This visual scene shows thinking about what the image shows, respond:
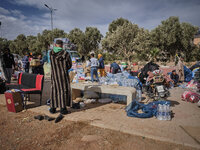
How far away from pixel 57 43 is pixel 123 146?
112 inches

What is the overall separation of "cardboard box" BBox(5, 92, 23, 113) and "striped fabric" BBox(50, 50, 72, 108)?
4.18ft

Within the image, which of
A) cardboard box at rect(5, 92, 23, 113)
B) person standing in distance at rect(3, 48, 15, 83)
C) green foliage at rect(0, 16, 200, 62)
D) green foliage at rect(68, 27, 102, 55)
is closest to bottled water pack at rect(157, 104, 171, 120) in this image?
cardboard box at rect(5, 92, 23, 113)

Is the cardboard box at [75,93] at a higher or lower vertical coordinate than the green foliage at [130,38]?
lower

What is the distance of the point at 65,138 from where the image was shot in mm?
2760

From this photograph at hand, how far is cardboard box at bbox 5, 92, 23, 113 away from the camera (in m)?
4.04

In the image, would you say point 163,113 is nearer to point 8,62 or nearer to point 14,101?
point 14,101

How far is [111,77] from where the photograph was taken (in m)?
6.02

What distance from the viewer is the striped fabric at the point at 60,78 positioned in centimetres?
355

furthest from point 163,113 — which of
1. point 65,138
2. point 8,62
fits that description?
point 8,62

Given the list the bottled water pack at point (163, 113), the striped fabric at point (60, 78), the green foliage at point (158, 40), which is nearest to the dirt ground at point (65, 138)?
the striped fabric at point (60, 78)

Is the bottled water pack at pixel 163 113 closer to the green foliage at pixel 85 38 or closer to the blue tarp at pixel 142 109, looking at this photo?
the blue tarp at pixel 142 109

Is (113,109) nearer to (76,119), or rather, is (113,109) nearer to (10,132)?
(76,119)

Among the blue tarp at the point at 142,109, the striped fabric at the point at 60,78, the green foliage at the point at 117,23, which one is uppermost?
the green foliage at the point at 117,23

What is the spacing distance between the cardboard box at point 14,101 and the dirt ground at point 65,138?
0.65m
